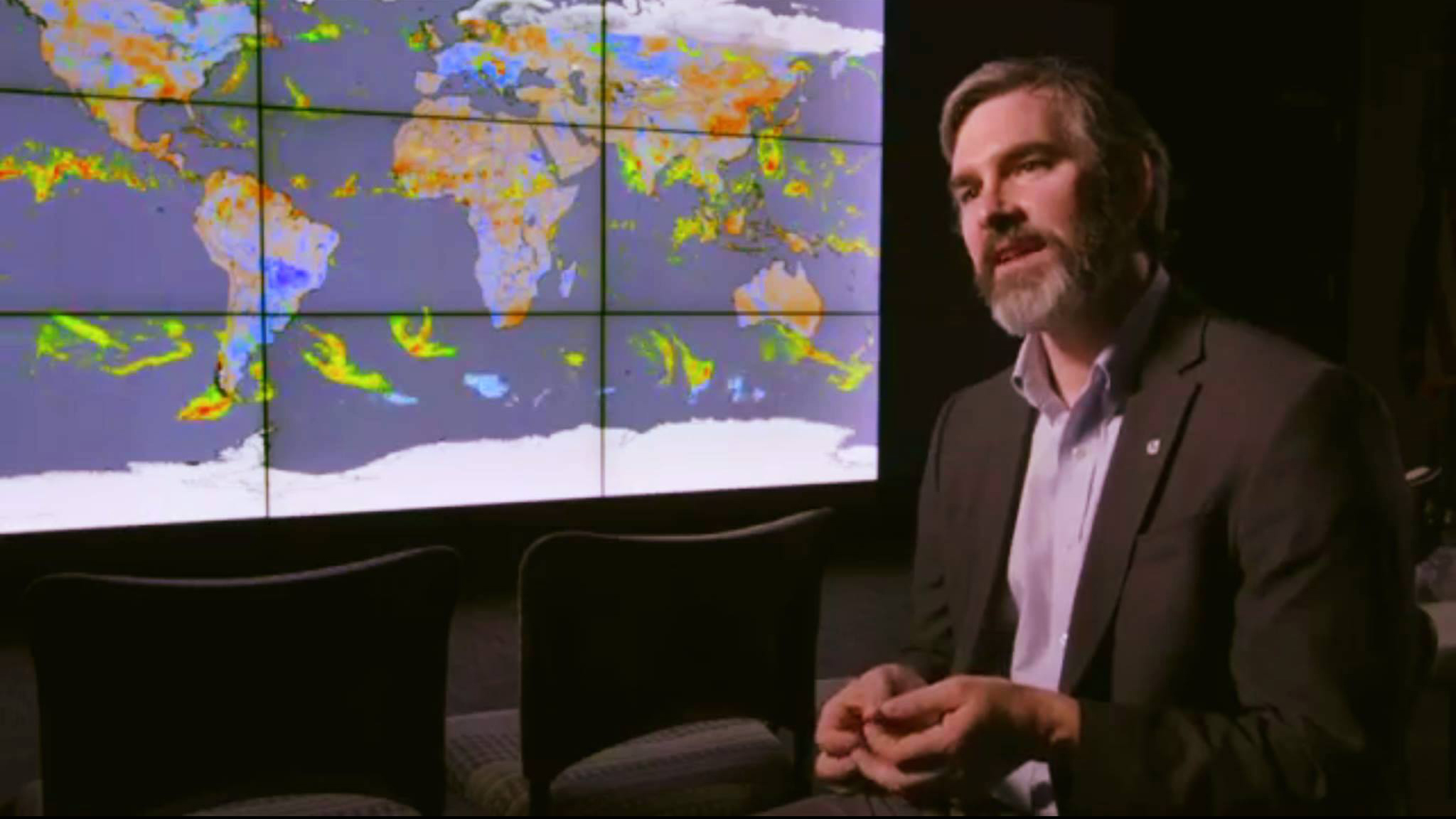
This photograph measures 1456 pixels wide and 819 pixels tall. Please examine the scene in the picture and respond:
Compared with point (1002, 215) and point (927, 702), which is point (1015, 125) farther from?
point (927, 702)

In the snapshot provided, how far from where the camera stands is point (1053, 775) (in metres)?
1.15

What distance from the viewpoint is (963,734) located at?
1.11 meters

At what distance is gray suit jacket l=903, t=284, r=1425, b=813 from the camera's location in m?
1.11

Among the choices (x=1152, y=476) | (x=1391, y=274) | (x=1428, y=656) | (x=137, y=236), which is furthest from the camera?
(x=1391, y=274)

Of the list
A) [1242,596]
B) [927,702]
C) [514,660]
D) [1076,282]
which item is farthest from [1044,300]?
[514,660]

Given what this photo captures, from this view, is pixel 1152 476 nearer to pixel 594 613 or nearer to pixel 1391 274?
pixel 594 613

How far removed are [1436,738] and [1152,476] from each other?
8.44 ft

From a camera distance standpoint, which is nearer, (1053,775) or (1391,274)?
(1053,775)

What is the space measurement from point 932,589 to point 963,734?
1.66 feet

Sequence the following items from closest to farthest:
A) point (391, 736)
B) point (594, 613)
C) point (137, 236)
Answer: point (391, 736) < point (594, 613) < point (137, 236)

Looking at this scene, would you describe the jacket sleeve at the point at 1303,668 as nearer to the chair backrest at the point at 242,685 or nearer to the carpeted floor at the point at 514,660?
the chair backrest at the point at 242,685

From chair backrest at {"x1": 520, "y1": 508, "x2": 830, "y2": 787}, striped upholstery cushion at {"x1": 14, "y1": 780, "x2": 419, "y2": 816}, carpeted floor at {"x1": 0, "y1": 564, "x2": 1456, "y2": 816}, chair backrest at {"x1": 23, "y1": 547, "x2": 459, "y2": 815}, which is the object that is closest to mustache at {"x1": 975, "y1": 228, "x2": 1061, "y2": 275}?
chair backrest at {"x1": 520, "y1": 508, "x2": 830, "y2": 787}

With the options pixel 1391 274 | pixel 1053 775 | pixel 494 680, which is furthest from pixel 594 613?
pixel 1391 274

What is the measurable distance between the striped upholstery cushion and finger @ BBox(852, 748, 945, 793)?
659 mm
